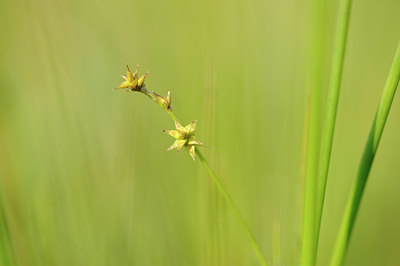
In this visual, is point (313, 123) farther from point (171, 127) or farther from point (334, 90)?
point (171, 127)

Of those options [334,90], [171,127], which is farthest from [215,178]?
[171,127]

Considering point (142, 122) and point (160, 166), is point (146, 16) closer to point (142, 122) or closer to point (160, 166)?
point (142, 122)

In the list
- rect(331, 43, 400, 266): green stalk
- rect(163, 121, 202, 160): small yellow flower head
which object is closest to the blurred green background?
rect(331, 43, 400, 266): green stalk

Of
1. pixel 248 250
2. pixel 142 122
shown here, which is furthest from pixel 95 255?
pixel 142 122

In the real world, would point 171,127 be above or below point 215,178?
above

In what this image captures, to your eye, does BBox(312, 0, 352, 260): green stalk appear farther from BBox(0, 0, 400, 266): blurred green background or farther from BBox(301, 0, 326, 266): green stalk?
BBox(0, 0, 400, 266): blurred green background
